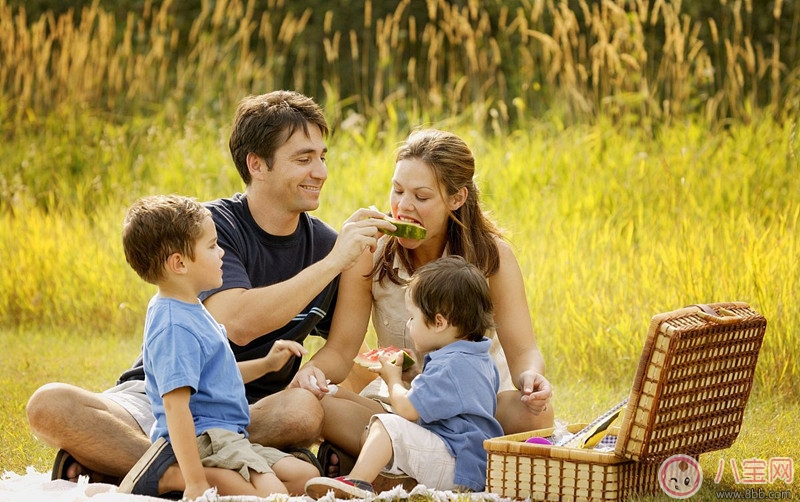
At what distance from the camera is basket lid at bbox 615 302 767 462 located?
389cm

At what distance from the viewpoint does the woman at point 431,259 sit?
4594 millimetres

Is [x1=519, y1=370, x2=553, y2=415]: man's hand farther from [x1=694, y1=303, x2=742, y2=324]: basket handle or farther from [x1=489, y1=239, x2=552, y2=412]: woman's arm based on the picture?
[x1=694, y1=303, x2=742, y2=324]: basket handle

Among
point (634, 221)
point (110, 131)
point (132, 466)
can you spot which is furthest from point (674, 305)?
point (110, 131)

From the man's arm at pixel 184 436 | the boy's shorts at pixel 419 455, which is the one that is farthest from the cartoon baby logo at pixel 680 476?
the man's arm at pixel 184 436

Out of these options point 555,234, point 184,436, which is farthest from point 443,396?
point 555,234

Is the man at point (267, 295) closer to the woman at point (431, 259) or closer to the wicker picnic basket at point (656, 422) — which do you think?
the woman at point (431, 259)

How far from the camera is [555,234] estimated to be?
303 inches

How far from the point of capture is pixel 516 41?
13.2 m

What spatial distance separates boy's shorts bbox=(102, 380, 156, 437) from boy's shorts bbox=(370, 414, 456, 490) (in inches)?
35.9

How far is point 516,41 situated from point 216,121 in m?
4.32

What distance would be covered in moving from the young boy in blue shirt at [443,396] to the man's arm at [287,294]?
1.01ft

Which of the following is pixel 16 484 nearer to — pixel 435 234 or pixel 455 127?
pixel 435 234

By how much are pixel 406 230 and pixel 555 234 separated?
3305 mm

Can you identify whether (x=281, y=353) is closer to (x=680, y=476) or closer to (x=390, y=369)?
(x=390, y=369)
